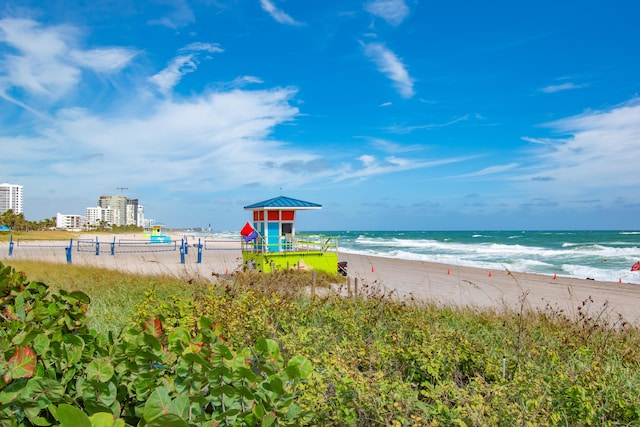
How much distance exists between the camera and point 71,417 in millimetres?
864

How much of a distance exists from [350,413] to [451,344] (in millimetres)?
1827

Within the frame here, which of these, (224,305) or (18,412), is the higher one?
(18,412)

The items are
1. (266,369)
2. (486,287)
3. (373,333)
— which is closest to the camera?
(266,369)

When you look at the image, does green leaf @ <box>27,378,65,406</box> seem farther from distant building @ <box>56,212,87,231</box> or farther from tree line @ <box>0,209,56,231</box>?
distant building @ <box>56,212,87,231</box>

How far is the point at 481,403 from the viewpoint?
2445 mm

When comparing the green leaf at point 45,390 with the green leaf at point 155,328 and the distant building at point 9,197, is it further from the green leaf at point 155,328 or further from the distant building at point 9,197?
the distant building at point 9,197

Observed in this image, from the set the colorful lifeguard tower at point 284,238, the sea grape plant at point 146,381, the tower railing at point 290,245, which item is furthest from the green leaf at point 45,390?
the tower railing at point 290,245

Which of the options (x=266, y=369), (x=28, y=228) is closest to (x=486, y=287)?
(x=266, y=369)

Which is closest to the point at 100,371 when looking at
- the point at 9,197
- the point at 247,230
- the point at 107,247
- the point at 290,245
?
the point at 290,245

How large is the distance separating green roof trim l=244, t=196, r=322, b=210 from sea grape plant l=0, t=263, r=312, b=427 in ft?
53.3

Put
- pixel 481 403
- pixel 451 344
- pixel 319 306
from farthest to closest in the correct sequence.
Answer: pixel 319 306
pixel 451 344
pixel 481 403

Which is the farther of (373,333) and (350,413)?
(373,333)

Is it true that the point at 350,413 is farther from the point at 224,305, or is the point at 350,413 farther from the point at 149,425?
the point at 224,305

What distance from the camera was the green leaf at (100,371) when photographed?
136cm
